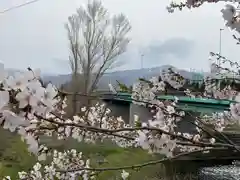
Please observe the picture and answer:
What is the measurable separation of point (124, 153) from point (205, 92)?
4.67 meters

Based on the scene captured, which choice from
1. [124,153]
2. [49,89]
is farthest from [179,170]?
[49,89]

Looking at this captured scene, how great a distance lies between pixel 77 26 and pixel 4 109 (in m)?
A: 15.7

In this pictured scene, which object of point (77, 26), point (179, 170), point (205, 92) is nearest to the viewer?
point (205, 92)

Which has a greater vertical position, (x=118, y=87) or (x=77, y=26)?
(x=77, y=26)

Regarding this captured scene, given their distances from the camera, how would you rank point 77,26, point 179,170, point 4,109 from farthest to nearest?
point 77,26, point 179,170, point 4,109

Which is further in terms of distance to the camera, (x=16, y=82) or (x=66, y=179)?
(x=66, y=179)

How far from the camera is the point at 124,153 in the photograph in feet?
21.5

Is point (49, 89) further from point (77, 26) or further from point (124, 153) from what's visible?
point (77, 26)

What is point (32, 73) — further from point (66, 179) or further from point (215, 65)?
point (215, 65)

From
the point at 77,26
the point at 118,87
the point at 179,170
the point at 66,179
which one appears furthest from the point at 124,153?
the point at 77,26

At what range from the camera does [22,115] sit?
0.78 meters

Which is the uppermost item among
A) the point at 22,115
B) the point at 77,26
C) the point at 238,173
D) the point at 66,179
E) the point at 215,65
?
the point at 77,26

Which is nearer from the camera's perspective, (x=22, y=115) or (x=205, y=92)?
(x=22, y=115)

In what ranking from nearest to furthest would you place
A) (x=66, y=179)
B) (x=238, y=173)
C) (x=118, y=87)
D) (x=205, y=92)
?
1. (x=66, y=179)
2. (x=205, y=92)
3. (x=118, y=87)
4. (x=238, y=173)
